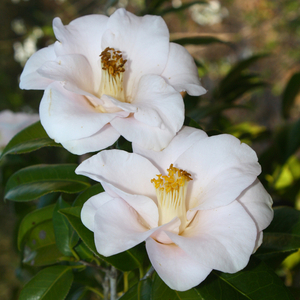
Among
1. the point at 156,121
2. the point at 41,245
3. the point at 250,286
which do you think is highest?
the point at 156,121

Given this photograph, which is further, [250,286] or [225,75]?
[225,75]

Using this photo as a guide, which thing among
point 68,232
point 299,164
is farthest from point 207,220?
point 299,164

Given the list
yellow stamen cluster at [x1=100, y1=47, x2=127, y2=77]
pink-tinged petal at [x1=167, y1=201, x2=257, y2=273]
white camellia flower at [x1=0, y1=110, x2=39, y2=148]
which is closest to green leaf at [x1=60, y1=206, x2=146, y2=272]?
pink-tinged petal at [x1=167, y1=201, x2=257, y2=273]

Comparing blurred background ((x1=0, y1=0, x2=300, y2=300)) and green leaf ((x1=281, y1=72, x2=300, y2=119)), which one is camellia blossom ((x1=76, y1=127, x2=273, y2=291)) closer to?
blurred background ((x1=0, y1=0, x2=300, y2=300))

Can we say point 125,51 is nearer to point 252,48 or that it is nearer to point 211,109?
point 211,109

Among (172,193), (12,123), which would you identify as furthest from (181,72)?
(12,123)

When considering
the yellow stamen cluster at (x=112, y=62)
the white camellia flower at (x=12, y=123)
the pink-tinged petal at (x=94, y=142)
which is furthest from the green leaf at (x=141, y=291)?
the white camellia flower at (x=12, y=123)

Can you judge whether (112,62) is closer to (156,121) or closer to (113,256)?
(156,121)
